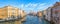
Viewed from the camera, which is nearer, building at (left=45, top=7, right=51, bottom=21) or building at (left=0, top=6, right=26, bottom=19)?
building at (left=0, top=6, right=26, bottom=19)

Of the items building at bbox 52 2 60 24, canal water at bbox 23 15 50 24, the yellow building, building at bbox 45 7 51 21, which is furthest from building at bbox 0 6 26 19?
building at bbox 52 2 60 24

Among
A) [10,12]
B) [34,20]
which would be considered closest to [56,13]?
[34,20]

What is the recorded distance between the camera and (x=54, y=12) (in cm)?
410

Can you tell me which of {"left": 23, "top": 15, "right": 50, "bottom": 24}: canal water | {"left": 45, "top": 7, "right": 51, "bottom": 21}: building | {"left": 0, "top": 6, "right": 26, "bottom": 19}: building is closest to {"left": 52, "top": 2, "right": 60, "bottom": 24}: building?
{"left": 45, "top": 7, "right": 51, "bottom": 21}: building

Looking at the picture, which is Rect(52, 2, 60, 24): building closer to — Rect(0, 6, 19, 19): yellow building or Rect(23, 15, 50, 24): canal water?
Rect(23, 15, 50, 24): canal water

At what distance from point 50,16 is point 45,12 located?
0.64 feet

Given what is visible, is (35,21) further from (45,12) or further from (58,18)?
(58,18)

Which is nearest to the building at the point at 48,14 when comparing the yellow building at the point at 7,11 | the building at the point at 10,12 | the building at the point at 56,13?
the building at the point at 56,13

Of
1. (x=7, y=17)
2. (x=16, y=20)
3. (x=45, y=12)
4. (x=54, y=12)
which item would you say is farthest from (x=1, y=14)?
(x=54, y=12)

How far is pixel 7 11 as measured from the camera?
13.1ft

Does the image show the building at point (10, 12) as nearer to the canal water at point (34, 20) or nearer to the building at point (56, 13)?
the canal water at point (34, 20)

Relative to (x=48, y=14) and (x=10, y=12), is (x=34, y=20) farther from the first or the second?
(x=10, y=12)

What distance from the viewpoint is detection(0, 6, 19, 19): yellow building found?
13.0ft

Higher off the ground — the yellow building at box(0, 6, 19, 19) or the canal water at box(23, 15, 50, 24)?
the yellow building at box(0, 6, 19, 19)
